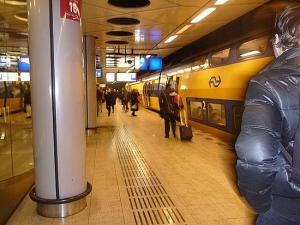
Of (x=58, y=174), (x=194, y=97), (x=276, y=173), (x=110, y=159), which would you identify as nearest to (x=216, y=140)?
(x=194, y=97)

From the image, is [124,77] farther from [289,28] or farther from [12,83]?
[289,28]

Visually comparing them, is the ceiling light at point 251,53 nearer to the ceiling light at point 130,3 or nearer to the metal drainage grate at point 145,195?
the ceiling light at point 130,3

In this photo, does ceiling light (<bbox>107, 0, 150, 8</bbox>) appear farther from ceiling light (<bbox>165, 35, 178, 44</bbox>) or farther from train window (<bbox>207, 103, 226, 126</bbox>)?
ceiling light (<bbox>165, 35, 178, 44</bbox>)

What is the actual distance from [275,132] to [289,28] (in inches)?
20.6

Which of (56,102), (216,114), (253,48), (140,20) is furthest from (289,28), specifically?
(216,114)

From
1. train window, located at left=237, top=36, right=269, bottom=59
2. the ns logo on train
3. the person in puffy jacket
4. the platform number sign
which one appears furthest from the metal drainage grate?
train window, located at left=237, top=36, right=269, bottom=59

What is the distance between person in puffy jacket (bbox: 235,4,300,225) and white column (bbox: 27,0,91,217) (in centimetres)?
254

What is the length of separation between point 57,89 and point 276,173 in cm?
274

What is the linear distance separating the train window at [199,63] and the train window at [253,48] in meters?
2.46

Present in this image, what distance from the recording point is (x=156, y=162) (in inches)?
244

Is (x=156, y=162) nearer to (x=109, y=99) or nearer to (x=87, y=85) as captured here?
(x=87, y=85)

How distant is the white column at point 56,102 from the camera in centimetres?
333

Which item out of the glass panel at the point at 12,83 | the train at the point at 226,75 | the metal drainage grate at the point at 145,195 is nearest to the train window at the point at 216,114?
the train at the point at 226,75

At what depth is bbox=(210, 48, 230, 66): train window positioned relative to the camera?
8242 mm
